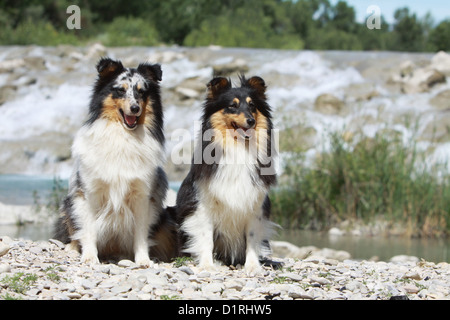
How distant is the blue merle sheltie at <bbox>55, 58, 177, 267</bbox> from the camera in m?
5.00

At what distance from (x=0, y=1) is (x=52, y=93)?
13716mm

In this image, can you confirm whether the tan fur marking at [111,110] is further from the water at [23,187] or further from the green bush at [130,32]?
the green bush at [130,32]

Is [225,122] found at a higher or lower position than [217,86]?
lower

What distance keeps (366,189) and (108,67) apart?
5.67 m

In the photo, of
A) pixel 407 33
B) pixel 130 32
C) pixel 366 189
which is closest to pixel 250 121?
pixel 366 189

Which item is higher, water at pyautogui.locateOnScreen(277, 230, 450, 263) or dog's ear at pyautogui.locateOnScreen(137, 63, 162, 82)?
dog's ear at pyautogui.locateOnScreen(137, 63, 162, 82)

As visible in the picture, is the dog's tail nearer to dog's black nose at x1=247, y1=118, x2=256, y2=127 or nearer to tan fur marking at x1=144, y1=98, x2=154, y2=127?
tan fur marking at x1=144, y1=98, x2=154, y2=127

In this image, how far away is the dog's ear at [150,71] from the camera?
16.9ft

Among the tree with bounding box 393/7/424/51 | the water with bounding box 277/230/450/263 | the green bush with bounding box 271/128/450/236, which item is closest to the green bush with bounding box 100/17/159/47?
the tree with bounding box 393/7/424/51

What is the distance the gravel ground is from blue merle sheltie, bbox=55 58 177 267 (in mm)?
256

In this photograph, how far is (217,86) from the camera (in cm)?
511

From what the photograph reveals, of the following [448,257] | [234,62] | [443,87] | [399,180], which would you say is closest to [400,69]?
[443,87]

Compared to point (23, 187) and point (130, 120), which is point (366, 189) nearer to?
point (130, 120)

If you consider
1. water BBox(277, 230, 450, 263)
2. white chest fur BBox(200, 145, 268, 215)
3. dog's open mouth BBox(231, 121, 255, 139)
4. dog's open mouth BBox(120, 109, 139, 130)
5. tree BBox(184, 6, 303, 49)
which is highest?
tree BBox(184, 6, 303, 49)
